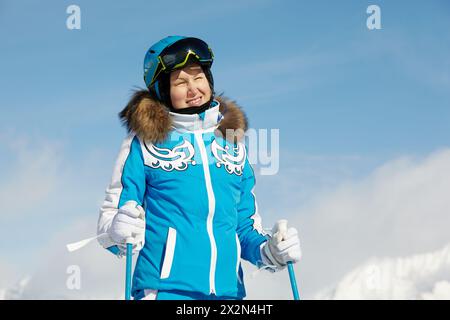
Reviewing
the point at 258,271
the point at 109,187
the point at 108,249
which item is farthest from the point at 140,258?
the point at 258,271

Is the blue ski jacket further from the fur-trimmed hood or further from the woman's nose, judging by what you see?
the woman's nose

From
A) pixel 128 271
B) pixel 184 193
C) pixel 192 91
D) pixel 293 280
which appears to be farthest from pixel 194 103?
pixel 293 280

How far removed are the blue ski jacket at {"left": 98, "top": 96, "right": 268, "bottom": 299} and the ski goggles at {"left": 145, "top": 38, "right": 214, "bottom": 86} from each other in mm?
244

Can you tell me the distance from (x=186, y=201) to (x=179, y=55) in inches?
43.6

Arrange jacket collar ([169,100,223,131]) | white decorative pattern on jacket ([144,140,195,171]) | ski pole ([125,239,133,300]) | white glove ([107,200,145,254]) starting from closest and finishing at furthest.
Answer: ski pole ([125,239,133,300]) → white glove ([107,200,145,254]) → white decorative pattern on jacket ([144,140,195,171]) → jacket collar ([169,100,223,131])

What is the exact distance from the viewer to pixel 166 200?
4.75 metres

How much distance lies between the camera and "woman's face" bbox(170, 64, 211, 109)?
5035mm

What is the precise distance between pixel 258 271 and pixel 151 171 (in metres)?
1.08

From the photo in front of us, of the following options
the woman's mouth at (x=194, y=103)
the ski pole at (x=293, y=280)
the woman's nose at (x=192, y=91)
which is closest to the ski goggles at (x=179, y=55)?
the woman's nose at (x=192, y=91)

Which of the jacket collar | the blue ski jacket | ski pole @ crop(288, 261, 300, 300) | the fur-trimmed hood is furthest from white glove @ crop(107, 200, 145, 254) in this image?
ski pole @ crop(288, 261, 300, 300)

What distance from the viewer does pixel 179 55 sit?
501 cm
